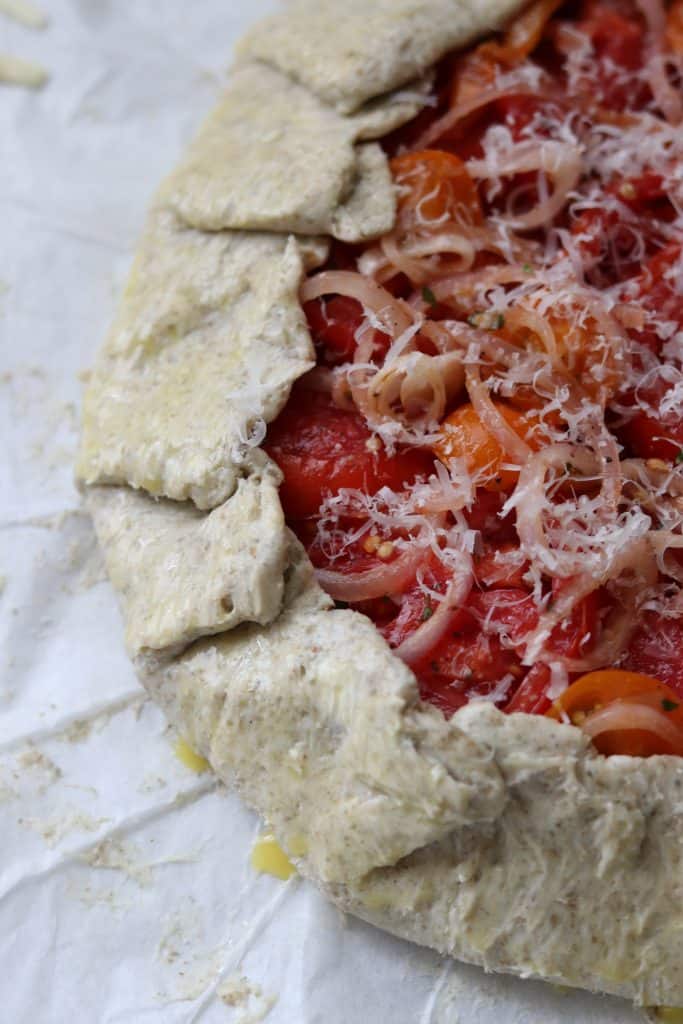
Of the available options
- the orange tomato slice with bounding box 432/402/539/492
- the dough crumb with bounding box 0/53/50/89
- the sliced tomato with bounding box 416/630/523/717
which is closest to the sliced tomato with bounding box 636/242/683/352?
the orange tomato slice with bounding box 432/402/539/492

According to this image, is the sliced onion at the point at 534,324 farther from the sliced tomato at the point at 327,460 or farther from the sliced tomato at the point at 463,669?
the sliced tomato at the point at 463,669

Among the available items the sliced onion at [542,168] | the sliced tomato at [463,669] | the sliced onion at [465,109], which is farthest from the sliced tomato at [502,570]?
the sliced onion at [465,109]

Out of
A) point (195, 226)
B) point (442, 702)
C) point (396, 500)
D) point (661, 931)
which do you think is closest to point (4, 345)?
point (195, 226)

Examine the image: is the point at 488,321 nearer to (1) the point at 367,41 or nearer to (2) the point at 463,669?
(2) the point at 463,669

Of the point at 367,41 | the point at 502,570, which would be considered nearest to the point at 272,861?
the point at 502,570

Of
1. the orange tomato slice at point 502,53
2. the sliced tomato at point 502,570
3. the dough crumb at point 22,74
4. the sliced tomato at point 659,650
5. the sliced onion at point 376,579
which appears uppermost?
the dough crumb at point 22,74

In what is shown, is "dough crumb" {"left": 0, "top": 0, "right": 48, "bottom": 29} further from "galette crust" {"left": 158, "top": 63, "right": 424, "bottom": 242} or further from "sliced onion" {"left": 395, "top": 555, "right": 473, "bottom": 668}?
"sliced onion" {"left": 395, "top": 555, "right": 473, "bottom": 668}

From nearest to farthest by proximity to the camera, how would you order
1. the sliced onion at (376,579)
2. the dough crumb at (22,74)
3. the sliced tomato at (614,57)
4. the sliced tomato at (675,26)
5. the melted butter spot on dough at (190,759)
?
the sliced onion at (376,579) → the melted butter spot on dough at (190,759) → the sliced tomato at (614,57) → the sliced tomato at (675,26) → the dough crumb at (22,74)
